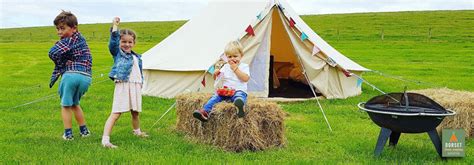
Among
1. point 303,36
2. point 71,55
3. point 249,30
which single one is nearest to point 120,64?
point 71,55

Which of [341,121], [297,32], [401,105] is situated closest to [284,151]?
[401,105]

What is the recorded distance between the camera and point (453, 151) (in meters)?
5.70

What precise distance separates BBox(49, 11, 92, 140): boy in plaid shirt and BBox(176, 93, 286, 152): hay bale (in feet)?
4.80

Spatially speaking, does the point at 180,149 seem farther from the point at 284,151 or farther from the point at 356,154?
the point at 356,154

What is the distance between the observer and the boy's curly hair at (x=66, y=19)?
6.30 metres

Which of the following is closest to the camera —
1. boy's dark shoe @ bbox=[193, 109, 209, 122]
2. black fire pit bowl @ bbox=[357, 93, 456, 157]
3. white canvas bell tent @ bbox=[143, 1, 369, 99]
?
black fire pit bowl @ bbox=[357, 93, 456, 157]

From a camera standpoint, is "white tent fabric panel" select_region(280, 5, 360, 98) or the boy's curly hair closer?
the boy's curly hair

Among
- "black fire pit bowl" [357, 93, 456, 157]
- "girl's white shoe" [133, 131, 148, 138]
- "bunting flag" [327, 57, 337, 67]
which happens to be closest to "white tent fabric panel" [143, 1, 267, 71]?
"bunting flag" [327, 57, 337, 67]

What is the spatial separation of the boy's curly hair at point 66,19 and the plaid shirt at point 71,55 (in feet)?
0.46

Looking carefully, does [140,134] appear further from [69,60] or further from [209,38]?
[209,38]

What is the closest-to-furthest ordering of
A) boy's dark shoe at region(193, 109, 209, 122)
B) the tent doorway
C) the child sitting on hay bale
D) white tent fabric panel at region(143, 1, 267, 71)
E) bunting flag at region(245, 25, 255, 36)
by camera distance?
boy's dark shoe at region(193, 109, 209, 122), the child sitting on hay bale, bunting flag at region(245, 25, 255, 36), white tent fabric panel at region(143, 1, 267, 71), the tent doorway

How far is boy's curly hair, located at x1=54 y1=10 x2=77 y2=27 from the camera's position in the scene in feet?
20.7

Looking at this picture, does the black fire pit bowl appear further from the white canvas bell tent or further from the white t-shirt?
the white canvas bell tent

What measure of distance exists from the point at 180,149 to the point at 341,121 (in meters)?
3.15
